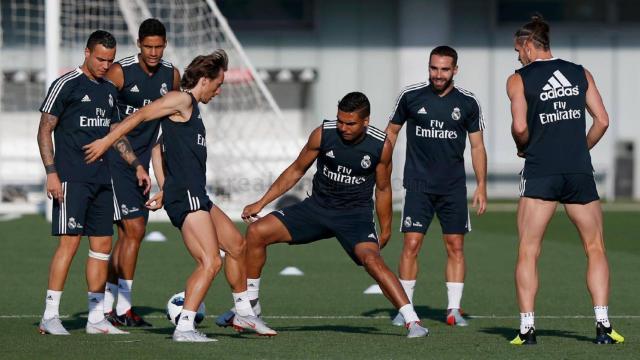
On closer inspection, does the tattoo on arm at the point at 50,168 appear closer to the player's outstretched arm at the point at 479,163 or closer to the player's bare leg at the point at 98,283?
the player's bare leg at the point at 98,283

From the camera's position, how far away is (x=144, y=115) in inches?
389

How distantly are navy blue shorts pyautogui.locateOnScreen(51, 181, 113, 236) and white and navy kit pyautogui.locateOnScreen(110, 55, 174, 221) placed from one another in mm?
679

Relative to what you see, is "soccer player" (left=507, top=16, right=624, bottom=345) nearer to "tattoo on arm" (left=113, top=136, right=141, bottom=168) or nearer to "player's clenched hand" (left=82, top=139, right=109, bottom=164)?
"player's clenched hand" (left=82, top=139, right=109, bottom=164)

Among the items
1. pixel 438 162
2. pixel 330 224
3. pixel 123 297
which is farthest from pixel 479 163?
pixel 123 297

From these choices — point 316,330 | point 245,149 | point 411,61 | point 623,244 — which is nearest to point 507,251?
point 623,244

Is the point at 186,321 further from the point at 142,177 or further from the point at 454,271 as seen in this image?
the point at 454,271

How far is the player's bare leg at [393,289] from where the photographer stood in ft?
33.8

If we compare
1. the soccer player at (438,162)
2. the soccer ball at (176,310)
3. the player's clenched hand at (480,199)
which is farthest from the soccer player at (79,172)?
the player's clenched hand at (480,199)

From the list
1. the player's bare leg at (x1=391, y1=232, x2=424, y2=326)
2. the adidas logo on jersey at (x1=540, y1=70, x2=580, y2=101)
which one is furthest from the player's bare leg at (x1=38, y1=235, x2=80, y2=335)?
the adidas logo on jersey at (x1=540, y1=70, x2=580, y2=101)

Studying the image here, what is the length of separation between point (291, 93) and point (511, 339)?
86.1ft

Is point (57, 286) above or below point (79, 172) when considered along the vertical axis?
below

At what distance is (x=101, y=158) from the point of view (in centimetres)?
1074

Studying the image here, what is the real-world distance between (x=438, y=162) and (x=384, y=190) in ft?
3.78

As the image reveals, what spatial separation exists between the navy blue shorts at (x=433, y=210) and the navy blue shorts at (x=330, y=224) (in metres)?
0.86
